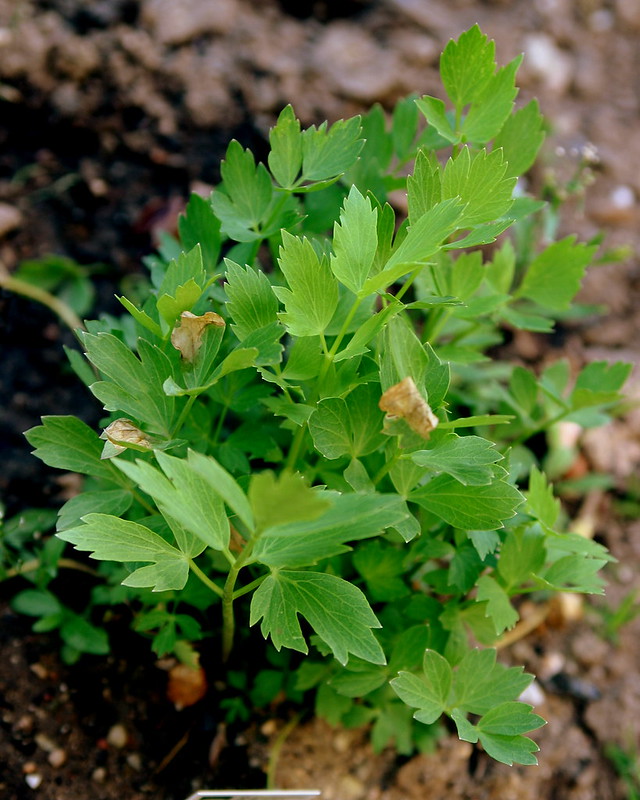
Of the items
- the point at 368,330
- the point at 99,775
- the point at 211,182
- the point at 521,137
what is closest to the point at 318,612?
the point at 368,330

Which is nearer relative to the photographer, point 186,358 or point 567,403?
point 186,358

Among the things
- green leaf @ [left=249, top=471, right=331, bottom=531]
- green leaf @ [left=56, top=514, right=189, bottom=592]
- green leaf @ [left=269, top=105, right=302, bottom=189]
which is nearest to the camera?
green leaf @ [left=249, top=471, right=331, bottom=531]

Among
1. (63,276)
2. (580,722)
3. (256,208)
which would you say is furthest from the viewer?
(63,276)

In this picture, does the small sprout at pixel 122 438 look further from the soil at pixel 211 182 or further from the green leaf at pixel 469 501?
the soil at pixel 211 182

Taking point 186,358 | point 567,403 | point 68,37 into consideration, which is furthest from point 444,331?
point 68,37

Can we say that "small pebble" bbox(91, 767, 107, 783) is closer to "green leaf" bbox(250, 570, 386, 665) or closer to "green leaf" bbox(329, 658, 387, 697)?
"green leaf" bbox(329, 658, 387, 697)

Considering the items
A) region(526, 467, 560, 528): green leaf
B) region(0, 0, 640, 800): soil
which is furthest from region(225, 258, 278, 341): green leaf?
region(0, 0, 640, 800): soil

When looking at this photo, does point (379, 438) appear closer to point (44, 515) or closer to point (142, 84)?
point (44, 515)
